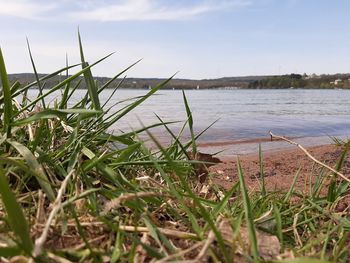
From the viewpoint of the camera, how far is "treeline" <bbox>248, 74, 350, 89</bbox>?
73625 mm

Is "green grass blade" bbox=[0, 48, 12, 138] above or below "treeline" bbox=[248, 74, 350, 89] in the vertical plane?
above

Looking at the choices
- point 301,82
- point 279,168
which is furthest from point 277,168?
point 301,82

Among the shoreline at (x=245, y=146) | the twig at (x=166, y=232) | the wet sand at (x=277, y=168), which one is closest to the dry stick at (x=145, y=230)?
the twig at (x=166, y=232)

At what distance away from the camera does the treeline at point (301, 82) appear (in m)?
73.6

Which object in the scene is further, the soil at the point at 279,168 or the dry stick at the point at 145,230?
the soil at the point at 279,168

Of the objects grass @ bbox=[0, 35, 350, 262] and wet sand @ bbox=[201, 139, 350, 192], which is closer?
grass @ bbox=[0, 35, 350, 262]

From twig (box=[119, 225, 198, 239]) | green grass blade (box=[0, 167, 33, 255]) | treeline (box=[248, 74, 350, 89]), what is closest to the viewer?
green grass blade (box=[0, 167, 33, 255])

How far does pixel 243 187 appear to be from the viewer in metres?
1.09

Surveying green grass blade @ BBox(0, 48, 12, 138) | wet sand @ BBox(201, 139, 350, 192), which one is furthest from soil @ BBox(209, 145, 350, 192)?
green grass blade @ BBox(0, 48, 12, 138)

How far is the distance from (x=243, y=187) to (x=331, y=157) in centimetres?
622

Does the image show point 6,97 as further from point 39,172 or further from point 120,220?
point 120,220

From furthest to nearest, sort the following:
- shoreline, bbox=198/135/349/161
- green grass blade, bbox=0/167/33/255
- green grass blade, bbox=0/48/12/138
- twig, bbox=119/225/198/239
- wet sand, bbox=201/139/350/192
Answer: shoreline, bbox=198/135/349/161
wet sand, bbox=201/139/350/192
green grass blade, bbox=0/48/12/138
twig, bbox=119/225/198/239
green grass blade, bbox=0/167/33/255

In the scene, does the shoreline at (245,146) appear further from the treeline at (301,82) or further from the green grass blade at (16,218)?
the treeline at (301,82)

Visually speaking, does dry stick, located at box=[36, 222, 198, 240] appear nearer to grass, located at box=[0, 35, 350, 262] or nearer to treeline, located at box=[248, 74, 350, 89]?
grass, located at box=[0, 35, 350, 262]
